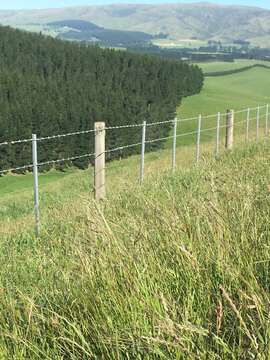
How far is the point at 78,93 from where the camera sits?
8481cm

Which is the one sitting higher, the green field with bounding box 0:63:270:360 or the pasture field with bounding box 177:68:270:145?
the green field with bounding box 0:63:270:360

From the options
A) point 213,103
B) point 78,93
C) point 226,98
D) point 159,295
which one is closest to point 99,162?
point 159,295

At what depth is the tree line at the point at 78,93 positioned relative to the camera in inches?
2709

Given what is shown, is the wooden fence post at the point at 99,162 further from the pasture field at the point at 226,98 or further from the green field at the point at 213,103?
the pasture field at the point at 226,98

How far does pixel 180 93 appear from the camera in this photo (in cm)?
11075

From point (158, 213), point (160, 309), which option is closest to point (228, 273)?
point (160, 309)

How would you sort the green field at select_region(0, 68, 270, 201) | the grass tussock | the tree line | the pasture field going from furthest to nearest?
the pasture field → the tree line → the green field at select_region(0, 68, 270, 201) → the grass tussock

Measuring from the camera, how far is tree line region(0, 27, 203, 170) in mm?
68812

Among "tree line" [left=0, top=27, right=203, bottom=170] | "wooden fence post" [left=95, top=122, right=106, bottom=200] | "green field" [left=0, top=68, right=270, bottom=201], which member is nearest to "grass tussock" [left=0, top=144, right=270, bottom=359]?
"wooden fence post" [left=95, top=122, right=106, bottom=200]

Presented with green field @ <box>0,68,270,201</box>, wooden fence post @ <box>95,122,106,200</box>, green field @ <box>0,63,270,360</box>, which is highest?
green field @ <box>0,63,270,360</box>

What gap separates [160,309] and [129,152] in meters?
67.7

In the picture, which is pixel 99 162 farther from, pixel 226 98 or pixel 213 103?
pixel 226 98

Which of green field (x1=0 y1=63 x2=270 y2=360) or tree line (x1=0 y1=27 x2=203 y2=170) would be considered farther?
tree line (x1=0 y1=27 x2=203 y2=170)

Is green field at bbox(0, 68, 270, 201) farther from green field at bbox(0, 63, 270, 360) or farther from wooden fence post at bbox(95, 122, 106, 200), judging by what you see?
green field at bbox(0, 63, 270, 360)
